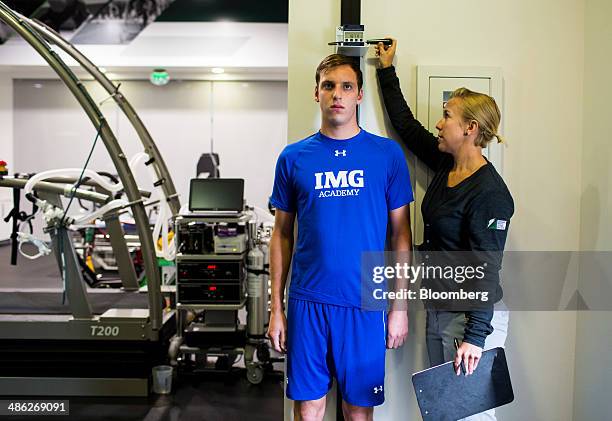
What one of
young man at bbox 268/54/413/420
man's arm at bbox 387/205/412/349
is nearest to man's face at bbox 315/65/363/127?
young man at bbox 268/54/413/420

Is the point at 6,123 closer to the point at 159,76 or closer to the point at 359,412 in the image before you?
the point at 159,76

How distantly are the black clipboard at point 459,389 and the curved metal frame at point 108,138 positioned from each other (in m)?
2.15

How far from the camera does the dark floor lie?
3316 millimetres

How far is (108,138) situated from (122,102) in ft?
2.39

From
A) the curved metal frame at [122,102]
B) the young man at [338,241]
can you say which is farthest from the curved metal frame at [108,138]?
the young man at [338,241]

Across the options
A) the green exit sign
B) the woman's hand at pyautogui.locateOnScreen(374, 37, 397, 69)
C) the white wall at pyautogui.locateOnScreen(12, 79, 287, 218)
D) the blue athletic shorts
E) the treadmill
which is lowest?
the treadmill

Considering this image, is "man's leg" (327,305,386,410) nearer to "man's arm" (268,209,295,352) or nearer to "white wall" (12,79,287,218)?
"man's arm" (268,209,295,352)

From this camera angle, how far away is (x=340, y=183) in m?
1.91

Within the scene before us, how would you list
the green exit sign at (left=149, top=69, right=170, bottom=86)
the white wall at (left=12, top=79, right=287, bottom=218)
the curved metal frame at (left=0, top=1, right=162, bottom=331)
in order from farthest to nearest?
the white wall at (left=12, top=79, right=287, bottom=218), the green exit sign at (left=149, top=69, right=170, bottom=86), the curved metal frame at (left=0, top=1, right=162, bottom=331)

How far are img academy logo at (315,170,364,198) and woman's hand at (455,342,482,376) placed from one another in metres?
0.63

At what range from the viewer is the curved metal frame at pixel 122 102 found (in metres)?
3.75

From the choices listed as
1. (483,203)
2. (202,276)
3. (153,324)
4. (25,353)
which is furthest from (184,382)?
(483,203)

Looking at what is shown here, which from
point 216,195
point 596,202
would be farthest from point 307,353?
point 216,195

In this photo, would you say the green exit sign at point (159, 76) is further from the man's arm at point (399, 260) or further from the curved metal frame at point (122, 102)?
the man's arm at point (399, 260)
